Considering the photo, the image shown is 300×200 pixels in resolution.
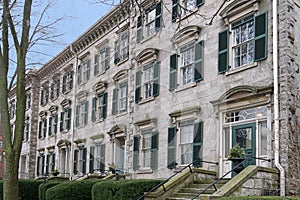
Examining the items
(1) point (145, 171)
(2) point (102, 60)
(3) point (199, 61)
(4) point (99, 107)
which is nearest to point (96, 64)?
(2) point (102, 60)

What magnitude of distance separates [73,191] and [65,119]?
1266 centimetres

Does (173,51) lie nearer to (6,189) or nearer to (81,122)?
(6,189)

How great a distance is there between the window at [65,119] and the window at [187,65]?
41.7ft

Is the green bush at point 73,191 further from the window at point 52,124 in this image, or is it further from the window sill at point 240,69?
Result: the window at point 52,124

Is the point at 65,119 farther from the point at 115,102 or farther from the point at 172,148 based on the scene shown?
the point at 172,148

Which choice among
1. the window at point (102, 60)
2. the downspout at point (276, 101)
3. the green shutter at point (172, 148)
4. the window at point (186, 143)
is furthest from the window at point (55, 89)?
the downspout at point (276, 101)

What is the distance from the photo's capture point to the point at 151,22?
67.0 feet

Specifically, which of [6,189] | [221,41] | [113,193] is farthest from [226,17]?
[6,189]

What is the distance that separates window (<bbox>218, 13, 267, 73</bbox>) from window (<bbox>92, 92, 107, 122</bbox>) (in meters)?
10.4

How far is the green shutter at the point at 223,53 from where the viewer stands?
593 inches

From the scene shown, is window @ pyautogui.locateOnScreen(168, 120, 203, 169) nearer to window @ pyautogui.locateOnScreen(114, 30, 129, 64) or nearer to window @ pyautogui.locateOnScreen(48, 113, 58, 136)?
window @ pyautogui.locateOnScreen(114, 30, 129, 64)

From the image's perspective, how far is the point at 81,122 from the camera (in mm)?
27328

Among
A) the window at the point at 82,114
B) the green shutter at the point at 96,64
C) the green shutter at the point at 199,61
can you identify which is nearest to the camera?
the green shutter at the point at 199,61

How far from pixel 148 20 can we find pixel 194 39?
443 cm
